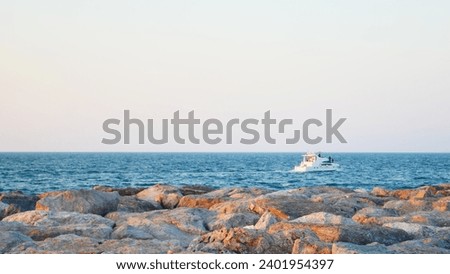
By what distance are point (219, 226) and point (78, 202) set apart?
3674 mm

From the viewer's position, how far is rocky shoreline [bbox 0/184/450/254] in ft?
35.1

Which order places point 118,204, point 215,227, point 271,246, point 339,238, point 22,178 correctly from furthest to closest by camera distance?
point 22,178, point 118,204, point 215,227, point 339,238, point 271,246

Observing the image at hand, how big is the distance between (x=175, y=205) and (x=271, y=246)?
8.65 metres

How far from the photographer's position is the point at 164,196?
64.2 feet

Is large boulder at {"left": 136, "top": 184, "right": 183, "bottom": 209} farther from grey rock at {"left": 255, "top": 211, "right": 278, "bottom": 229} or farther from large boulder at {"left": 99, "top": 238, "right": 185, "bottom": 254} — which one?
large boulder at {"left": 99, "top": 238, "right": 185, "bottom": 254}

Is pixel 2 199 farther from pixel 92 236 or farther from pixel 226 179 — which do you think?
pixel 226 179

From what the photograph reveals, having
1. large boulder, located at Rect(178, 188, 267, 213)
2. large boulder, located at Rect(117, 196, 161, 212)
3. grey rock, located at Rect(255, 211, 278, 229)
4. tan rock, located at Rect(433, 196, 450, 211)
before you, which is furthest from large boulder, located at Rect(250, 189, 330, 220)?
large boulder, located at Rect(117, 196, 161, 212)

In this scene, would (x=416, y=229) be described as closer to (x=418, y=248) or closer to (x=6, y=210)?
(x=418, y=248)

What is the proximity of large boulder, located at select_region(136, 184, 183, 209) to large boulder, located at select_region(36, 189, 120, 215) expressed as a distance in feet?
10.4

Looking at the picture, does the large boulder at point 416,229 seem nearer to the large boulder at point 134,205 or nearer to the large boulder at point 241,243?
the large boulder at point 241,243

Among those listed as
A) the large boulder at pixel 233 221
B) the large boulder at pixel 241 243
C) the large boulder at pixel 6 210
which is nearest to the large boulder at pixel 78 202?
the large boulder at pixel 6 210

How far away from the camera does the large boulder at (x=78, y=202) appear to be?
15445 millimetres

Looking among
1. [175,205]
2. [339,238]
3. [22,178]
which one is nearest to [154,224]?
[339,238]

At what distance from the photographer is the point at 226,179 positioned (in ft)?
200
